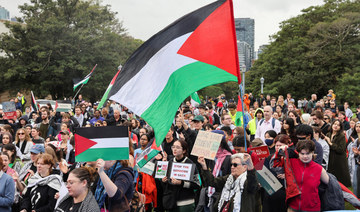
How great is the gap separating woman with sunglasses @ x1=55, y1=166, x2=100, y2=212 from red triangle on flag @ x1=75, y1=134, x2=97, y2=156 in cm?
21

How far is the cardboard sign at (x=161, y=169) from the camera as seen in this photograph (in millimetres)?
5520

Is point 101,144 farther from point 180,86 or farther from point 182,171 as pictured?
point 182,171

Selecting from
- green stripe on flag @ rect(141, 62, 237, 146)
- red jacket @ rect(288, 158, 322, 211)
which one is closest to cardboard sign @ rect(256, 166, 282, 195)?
→ red jacket @ rect(288, 158, 322, 211)

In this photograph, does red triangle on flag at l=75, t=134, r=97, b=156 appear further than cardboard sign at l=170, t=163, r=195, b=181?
No

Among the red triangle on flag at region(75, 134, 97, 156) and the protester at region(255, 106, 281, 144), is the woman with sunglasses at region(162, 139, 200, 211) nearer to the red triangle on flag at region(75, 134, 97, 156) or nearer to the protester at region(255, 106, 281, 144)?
the red triangle on flag at region(75, 134, 97, 156)

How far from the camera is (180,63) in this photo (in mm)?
4547

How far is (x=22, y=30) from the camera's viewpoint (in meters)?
39.5

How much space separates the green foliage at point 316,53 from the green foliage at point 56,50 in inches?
791

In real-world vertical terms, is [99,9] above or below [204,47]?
above

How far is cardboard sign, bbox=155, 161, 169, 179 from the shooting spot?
18.1ft

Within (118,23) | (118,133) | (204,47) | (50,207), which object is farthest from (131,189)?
(118,23)

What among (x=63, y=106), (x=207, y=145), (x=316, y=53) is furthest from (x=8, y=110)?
(x=316, y=53)

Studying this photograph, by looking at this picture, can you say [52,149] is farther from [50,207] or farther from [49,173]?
[50,207]

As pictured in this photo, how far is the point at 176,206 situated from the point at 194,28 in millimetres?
2634
